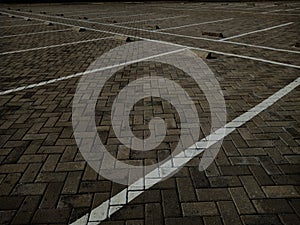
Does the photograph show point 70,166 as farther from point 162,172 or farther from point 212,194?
point 212,194

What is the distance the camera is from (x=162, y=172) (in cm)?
275

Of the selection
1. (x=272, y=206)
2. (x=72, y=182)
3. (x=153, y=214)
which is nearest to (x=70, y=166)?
(x=72, y=182)

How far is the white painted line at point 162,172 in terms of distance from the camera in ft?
7.43

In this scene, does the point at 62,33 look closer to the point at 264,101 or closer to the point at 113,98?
the point at 113,98

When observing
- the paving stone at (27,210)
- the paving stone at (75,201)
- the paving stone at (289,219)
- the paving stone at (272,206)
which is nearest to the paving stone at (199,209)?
Result: the paving stone at (272,206)

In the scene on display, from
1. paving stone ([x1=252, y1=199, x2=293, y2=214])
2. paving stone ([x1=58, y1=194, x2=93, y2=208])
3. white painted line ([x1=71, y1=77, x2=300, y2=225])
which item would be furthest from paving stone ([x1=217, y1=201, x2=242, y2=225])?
paving stone ([x1=58, y1=194, x2=93, y2=208])

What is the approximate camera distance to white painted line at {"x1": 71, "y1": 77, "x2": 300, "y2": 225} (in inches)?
89.2

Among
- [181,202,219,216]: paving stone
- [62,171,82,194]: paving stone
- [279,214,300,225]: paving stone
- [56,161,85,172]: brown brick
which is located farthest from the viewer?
[56,161,85,172]: brown brick

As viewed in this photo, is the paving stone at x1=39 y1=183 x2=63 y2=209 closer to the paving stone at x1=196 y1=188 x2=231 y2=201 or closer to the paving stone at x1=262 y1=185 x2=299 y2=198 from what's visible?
the paving stone at x1=196 y1=188 x2=231 y2=201

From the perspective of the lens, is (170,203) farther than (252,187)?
No

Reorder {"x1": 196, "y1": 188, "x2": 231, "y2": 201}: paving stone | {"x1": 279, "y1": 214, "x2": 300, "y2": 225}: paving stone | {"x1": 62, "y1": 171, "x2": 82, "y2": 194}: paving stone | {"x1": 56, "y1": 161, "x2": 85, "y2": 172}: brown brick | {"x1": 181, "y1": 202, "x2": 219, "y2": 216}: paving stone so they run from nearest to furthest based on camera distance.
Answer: {"x1": 279, "y1": 214, "x2": 300, "y2": 225}: paving stone
{"x1": 181, "y1": 202, "x2": 219, "y2": 216}: paving stone
{"x1": 196, "y1": 188, "x2": 231, "y2": 201}: paving stone
{"x1": 62, "y1": 171, "x2": 82, "y2": 194}: paving stone
{"x1": 56, "y1": 161, "x2": 85, "y2": 172}: brown brick

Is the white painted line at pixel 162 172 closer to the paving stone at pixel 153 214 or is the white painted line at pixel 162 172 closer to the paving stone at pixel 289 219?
the paving stone at pixel 153 214

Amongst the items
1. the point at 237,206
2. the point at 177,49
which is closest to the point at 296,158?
the point at 237,206

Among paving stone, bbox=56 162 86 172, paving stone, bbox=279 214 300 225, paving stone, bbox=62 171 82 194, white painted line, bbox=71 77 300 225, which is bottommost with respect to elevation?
paving stone, bbox=56 162 86 172
